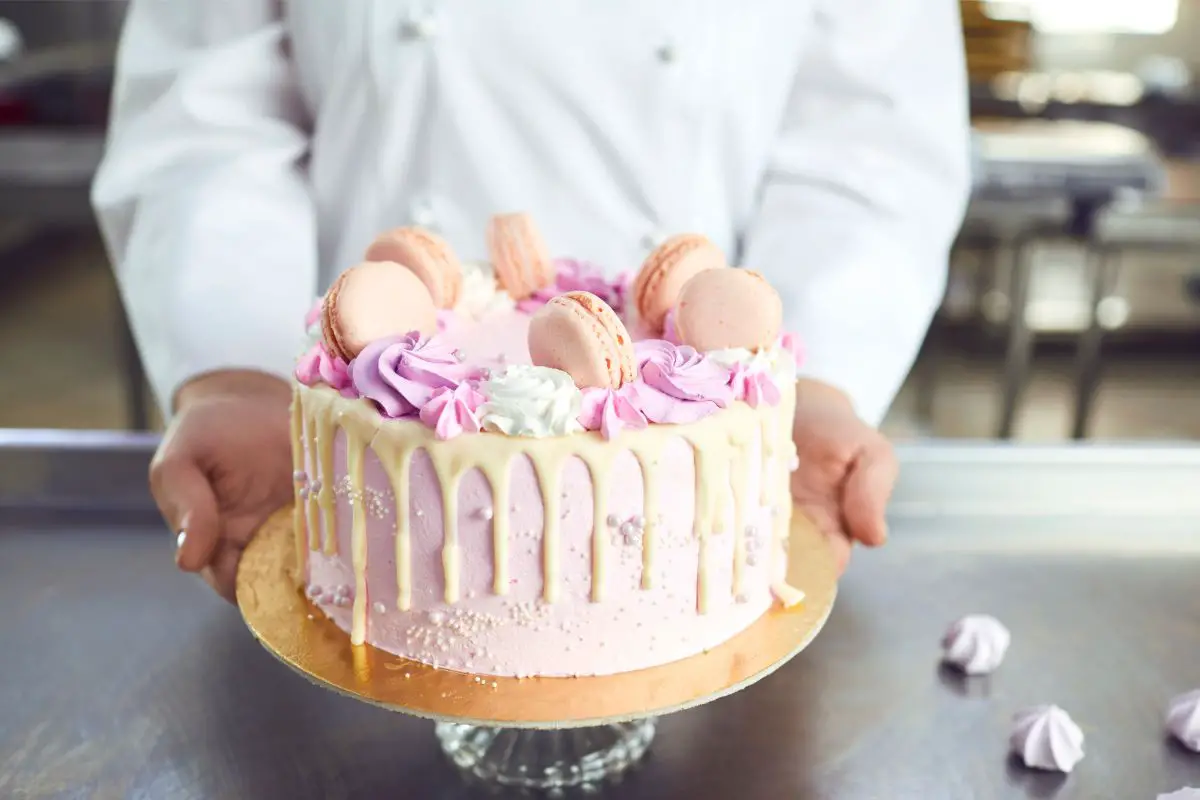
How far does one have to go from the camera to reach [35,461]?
1.31 m

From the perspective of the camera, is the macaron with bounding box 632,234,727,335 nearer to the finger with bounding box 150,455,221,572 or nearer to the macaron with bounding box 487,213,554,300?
the macaron with bounding box 487,213,554,300

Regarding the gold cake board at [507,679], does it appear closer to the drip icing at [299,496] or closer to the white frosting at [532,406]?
the drip icing at [299,496]

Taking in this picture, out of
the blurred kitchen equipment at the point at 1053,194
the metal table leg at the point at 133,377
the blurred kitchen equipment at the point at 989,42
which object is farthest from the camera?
the blurred kitchen equipment at the point at 989,42

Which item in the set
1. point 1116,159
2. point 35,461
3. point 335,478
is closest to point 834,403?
point 335,478

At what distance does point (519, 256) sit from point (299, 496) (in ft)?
0.99

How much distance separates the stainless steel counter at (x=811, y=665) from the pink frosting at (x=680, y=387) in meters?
0.27

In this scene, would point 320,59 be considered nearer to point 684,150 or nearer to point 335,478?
point 684,150

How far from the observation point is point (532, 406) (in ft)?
2.73

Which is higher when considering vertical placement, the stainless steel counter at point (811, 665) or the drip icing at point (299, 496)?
the drip icing at point (299, 496)

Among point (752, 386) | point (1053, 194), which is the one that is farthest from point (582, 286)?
point (1053, 194)

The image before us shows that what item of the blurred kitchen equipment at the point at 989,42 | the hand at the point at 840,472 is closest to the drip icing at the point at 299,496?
the hand at the point at 840,472

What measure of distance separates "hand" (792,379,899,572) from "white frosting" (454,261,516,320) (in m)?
0.28

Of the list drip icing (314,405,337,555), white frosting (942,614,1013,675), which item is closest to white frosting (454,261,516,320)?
drip icing (314,405,337,555)

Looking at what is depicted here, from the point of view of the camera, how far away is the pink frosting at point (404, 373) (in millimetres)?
865
